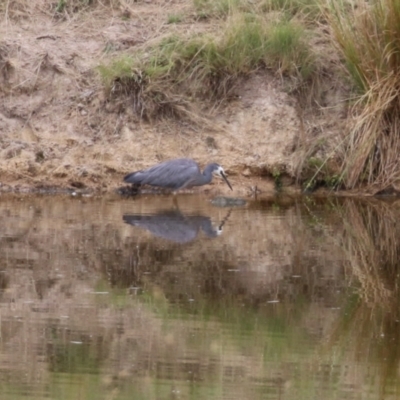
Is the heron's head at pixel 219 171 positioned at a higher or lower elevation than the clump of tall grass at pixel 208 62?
lower

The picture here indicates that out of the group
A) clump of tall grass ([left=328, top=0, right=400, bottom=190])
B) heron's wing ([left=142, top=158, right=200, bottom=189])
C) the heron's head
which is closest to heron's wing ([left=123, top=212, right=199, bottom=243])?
heron's wing ([left=142, top=158, right=200, bottom=189])

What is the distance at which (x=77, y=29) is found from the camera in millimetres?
12914

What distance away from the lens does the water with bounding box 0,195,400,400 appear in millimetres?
5438

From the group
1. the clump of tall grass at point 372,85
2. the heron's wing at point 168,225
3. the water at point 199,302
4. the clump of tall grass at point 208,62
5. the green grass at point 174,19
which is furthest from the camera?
the green grass at point 174,19

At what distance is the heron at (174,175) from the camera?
1127cm

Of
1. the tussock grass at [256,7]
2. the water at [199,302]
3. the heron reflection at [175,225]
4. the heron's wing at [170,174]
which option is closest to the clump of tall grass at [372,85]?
the water at [199,302]

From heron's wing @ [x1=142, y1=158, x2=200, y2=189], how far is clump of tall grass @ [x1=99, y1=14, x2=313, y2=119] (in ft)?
2.78

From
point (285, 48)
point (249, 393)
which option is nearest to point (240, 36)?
point (285, 48)

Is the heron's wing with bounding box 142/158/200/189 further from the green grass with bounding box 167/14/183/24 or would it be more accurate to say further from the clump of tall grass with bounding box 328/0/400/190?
the green grass with bounding box 167/14/183/24

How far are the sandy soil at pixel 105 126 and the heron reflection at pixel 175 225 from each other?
1.56 meters

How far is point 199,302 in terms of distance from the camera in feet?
22.8

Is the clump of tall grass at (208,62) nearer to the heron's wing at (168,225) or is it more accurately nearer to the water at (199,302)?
the water at (199,302)

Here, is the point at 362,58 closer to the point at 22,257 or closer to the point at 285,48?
the point at 285,48

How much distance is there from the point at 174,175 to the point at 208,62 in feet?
4.27
